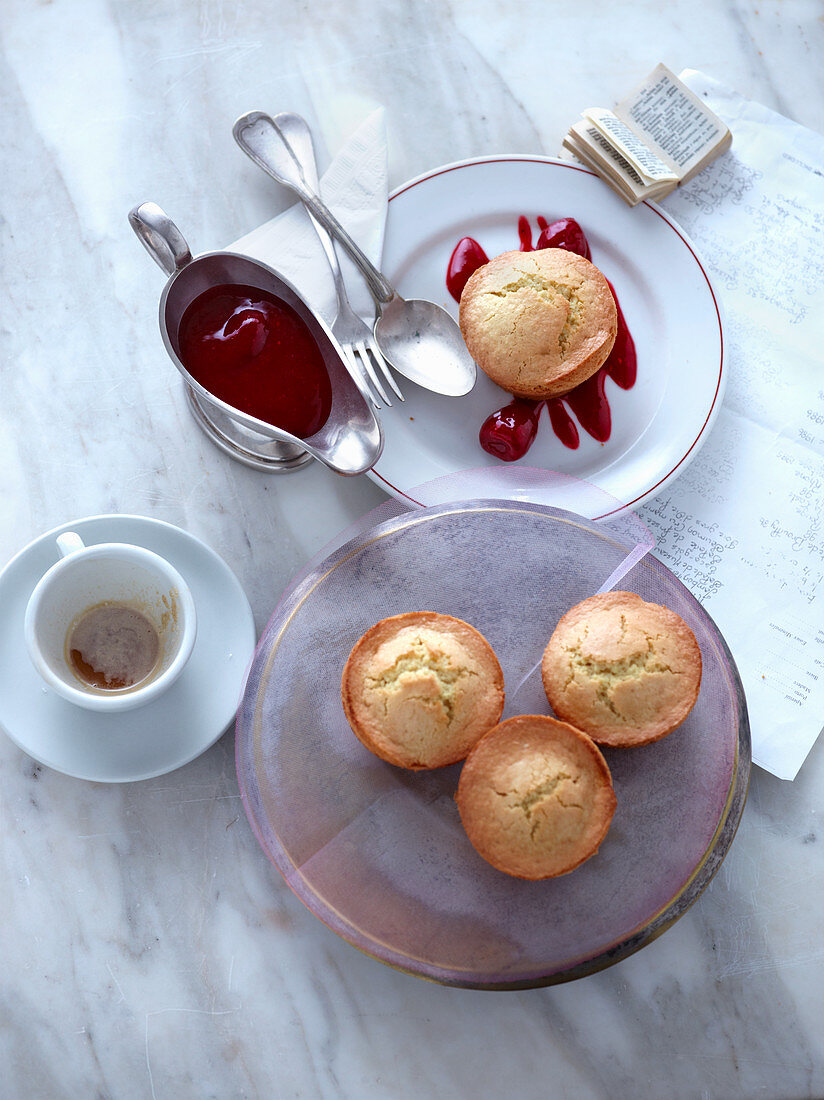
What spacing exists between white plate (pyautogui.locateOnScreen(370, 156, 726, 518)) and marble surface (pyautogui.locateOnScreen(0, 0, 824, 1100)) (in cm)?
16

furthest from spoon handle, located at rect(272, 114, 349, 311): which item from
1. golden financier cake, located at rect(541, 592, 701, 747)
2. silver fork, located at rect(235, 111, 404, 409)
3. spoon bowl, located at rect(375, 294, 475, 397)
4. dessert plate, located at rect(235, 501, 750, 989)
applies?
golden financier cake, located at rect(541, 592, 701, 747)

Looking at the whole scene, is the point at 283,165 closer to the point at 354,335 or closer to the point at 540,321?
the point at 354,335

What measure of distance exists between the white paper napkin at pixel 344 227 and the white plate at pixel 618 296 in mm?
44

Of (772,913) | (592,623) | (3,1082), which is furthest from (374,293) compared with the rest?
(3,1082)

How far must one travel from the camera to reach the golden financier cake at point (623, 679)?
1203 mm

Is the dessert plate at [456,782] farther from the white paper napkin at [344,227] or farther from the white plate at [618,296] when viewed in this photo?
the white paper napkin at [344,227]

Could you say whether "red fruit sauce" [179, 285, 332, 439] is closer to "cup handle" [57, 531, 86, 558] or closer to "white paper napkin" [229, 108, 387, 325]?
"white paper napkin" [229, 108, 387, 325]

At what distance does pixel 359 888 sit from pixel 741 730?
0.65 m

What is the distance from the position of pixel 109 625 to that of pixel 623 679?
0.81 m

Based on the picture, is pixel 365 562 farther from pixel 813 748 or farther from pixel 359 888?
pixel 813 748

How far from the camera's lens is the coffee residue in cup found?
126 cm

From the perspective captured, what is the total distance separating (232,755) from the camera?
1.36m

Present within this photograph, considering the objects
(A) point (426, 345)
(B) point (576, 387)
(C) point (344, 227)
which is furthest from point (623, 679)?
(C) point (344, 227)

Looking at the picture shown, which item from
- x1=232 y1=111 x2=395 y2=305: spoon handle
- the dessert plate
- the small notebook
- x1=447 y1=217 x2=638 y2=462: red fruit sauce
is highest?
x1=232 y1=111 x2=395 y2=305: spoon handle
